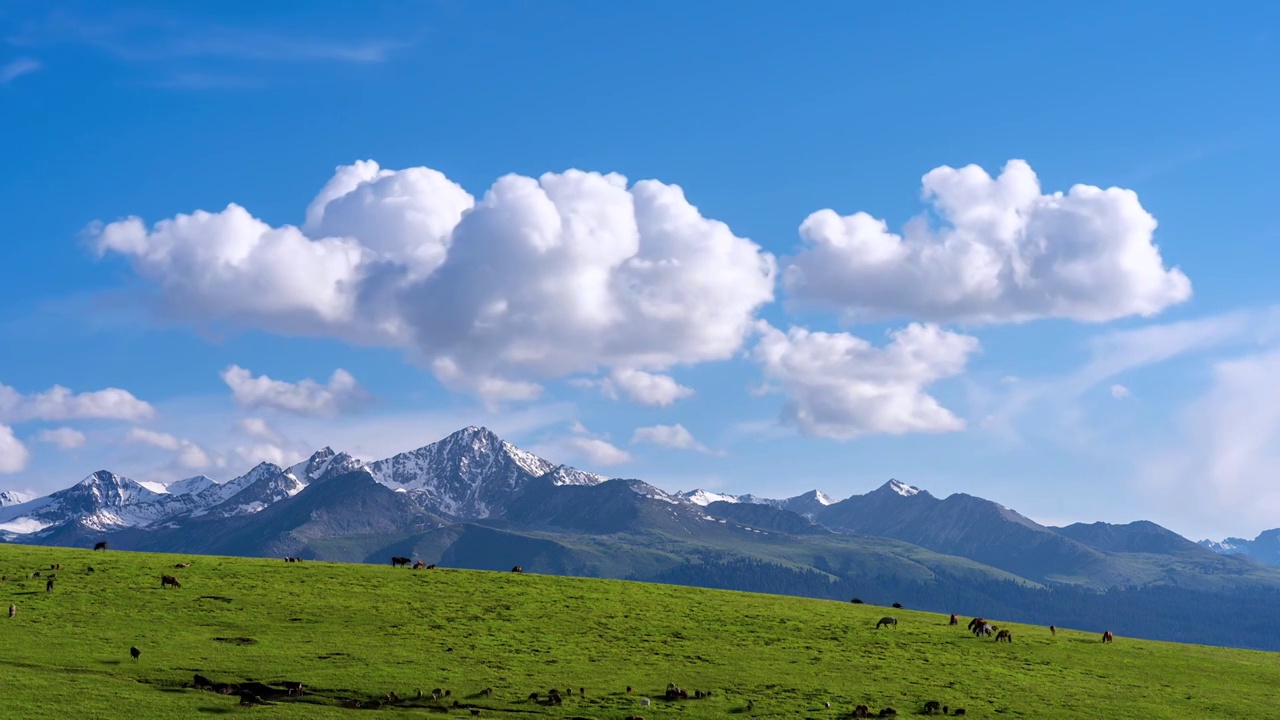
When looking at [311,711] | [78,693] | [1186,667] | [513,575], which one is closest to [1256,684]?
[1186,667]

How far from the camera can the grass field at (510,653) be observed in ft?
228

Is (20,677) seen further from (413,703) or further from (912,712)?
(912,712)

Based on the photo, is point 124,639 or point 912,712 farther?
point 124,639

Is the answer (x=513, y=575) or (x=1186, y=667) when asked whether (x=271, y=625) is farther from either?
(x=1186, y=667)

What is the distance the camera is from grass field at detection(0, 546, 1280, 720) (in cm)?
6944

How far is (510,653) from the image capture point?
267 ft

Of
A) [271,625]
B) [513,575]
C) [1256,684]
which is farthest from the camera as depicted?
[513,575]

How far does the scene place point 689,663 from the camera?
269 ft

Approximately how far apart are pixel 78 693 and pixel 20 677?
4.95 metres

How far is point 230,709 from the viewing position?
213 feet

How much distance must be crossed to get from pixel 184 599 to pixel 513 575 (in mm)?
33438

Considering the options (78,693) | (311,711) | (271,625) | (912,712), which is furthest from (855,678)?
(78,693)

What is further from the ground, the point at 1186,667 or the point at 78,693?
the point at 1186,667

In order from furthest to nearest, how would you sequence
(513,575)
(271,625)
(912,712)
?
(513,575), (271,625), (912,712)
